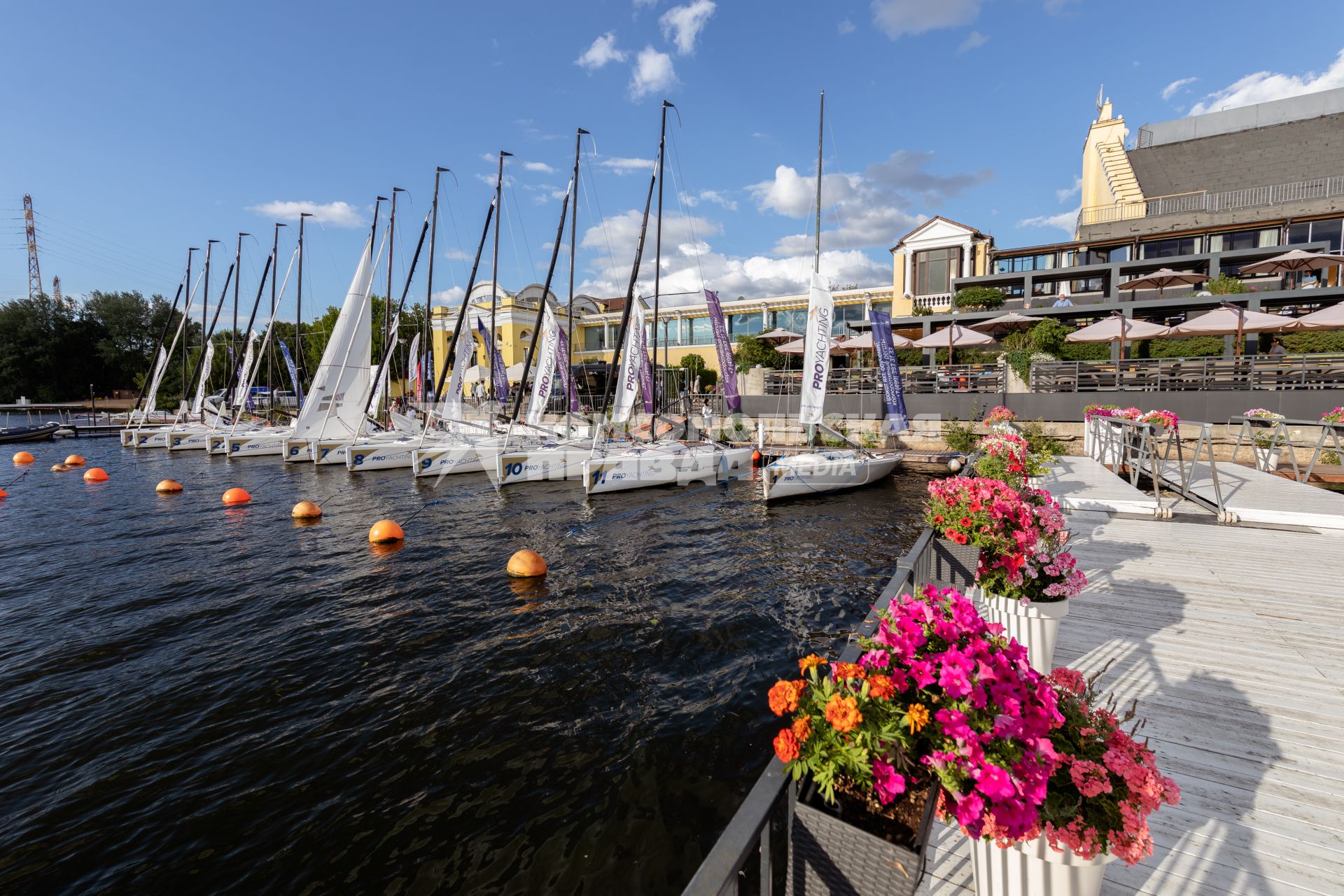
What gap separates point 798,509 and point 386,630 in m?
11.8

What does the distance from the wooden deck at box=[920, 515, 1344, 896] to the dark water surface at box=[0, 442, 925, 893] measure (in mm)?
3215

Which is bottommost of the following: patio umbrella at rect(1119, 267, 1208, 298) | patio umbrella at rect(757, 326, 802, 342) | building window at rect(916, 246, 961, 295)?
patio umbrella at rect(757, 326, 802, 342)

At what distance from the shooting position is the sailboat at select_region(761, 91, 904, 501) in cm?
1683

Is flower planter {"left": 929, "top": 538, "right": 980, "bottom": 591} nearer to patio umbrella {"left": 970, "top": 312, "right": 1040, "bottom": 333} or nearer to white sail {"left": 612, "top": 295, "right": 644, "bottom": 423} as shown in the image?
white sail {"left": 612, "top": 295, "right": 644, "bottom": 423}

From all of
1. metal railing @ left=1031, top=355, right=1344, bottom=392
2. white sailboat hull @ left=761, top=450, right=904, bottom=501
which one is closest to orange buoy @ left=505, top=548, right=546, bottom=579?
white sailboat hull @ left=761, top=450, right=904, bottom=501

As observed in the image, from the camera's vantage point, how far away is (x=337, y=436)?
87.9 ft

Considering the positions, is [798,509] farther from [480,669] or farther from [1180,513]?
[480,669]

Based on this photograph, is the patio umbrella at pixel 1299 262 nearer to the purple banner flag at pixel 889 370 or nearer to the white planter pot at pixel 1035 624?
the purple banner flag at pixel 889 370

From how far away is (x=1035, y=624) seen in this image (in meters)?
4.28

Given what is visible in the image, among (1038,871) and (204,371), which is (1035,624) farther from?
(204,371)

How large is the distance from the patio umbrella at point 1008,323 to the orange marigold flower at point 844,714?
29.7 metres

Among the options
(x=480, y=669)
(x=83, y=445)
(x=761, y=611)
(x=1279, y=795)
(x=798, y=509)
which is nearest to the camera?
(x=1279, y=795)

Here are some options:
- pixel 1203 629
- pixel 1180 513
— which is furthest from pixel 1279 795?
pixel 1180 513

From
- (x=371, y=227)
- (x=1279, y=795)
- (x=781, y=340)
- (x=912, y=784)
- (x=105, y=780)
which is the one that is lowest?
(x=105, y=780)
